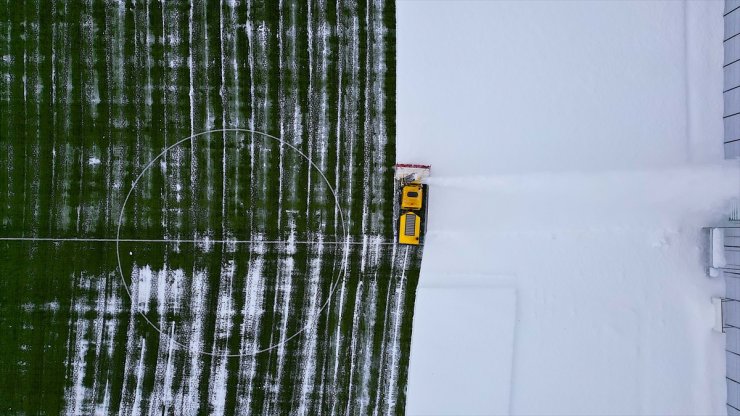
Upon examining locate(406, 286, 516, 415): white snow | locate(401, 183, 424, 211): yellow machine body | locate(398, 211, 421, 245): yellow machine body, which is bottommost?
locate(406, 286, 516, 415): white snow

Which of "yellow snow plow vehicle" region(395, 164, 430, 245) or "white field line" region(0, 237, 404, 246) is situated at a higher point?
"yellow snow plow vehicle" region(395, 164, 430, 245)

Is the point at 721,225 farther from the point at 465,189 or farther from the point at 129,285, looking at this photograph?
the point at 129,285

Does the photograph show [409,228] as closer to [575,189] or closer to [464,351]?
[464,351]

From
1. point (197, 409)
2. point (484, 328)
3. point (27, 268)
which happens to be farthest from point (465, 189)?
point (27, 268)

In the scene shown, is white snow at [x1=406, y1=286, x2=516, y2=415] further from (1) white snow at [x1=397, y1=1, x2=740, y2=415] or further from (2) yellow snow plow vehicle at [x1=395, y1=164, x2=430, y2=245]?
(2) yellow snow plow vehicle at [x1=395, y1=164, x2=430, y2=245]

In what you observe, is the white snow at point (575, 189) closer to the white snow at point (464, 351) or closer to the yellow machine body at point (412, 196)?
the white snow at point (464, 351)

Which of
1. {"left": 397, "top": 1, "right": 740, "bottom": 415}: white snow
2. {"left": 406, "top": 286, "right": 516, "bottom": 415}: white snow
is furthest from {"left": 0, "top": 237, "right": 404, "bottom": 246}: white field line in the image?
{"left": 397, "top": 1, "right": 740, "bottom": 415}: white snow

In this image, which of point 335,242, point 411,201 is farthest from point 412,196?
point 335,242

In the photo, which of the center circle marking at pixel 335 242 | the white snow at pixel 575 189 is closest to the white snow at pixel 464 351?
the white snow at pixel 575 189
